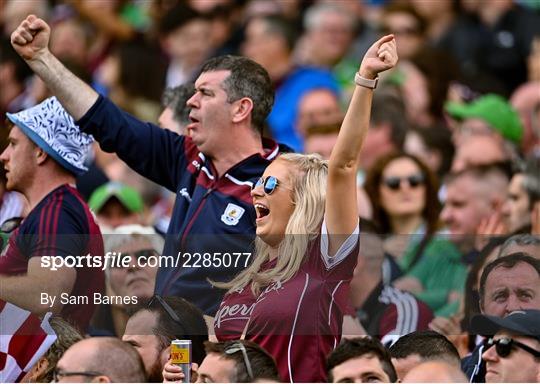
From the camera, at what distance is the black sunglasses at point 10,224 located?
25.3ft

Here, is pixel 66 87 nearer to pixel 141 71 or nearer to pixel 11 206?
pixel 11 206

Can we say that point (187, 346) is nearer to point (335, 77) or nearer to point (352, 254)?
point (352, 254)

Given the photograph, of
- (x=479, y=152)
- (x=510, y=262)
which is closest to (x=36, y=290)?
(x=510, y=262)

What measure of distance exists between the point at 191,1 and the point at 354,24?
5.79 ft

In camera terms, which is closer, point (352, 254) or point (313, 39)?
point (352, 254)

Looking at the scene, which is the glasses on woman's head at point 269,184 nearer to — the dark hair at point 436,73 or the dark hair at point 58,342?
the dark hair at point 58,342

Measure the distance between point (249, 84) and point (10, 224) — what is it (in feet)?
4.18

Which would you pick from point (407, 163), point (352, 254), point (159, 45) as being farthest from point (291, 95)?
point (352, 254)

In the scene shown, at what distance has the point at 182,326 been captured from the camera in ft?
22.9

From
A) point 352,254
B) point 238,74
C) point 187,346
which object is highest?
point 238,74

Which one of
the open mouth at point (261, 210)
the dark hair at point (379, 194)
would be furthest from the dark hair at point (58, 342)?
the dark hair at point (379, 194)

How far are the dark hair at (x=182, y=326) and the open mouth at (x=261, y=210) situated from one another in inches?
18.5

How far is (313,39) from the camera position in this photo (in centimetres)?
1436

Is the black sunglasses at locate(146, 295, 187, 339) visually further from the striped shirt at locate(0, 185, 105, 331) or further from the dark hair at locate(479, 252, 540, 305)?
the dark hair at locate(479, 252, 540, 305)
